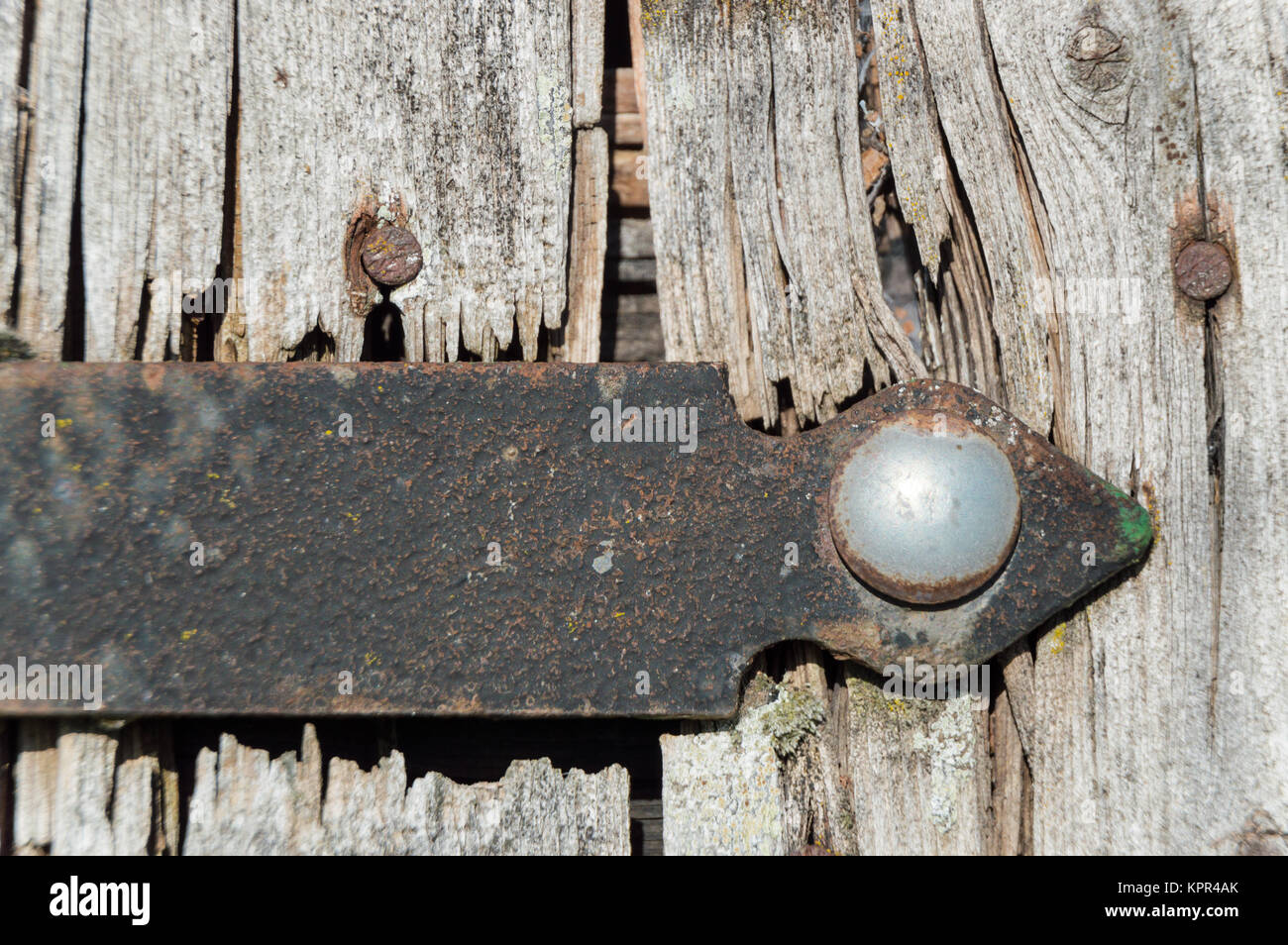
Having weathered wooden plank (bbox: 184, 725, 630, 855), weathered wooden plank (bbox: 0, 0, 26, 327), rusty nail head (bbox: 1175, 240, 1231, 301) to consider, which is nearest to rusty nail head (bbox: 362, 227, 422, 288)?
weathered wooden plank (bbox: 0, 0, 26, 327)

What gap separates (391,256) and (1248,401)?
0.92 m

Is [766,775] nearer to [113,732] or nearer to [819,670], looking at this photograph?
[819,670]

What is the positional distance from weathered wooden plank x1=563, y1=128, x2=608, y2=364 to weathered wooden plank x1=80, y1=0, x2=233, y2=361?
406mm

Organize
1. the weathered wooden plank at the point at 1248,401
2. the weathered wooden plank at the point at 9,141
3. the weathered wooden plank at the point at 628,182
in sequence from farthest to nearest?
1. the weathered wooden plank at the point at 628,182
2. the weathered wooden plank at the point at 9,141
3. the weathered wooden plank at the point at 1248,401

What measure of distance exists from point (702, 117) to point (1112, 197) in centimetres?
45

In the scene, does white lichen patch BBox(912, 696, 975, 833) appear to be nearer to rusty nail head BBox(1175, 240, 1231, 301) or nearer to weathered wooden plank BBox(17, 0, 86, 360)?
rusty nail head BBox(1175, 240, 1231, 301)

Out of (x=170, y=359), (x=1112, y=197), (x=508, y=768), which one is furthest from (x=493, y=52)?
(x=508, y=768)

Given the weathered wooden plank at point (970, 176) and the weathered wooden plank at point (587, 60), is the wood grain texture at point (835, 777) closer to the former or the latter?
the weathered wooden plank at point (970, 176)

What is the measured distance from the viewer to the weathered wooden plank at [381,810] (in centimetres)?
92

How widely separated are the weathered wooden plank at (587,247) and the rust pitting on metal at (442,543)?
11 centimetres

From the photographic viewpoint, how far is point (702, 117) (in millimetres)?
961

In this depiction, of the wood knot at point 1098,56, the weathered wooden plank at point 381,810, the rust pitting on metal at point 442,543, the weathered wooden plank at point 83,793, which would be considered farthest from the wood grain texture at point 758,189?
the weathered wooden plank at point 83,793

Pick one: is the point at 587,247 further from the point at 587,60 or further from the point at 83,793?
the point at 83,793

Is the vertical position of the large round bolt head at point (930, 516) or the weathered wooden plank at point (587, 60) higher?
the weathered wooden plank at point (587, 60)
